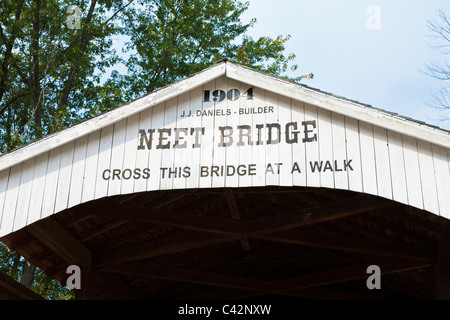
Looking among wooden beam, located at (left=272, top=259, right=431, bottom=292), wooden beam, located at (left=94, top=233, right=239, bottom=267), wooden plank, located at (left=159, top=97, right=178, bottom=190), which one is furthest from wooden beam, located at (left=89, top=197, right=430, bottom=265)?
wooden plank, located at (left=159, top=97, right=178, bottom=190)

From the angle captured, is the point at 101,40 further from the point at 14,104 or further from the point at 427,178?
the point at 427,178

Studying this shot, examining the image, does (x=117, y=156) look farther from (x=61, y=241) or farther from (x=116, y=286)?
(x=116, y=286)

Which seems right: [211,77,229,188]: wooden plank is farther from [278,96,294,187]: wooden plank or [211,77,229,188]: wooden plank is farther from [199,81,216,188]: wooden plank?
[278,96,294,187]: wooden plank

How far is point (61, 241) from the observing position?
29.6ft

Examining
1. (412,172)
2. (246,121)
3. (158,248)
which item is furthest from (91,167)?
(412,172)

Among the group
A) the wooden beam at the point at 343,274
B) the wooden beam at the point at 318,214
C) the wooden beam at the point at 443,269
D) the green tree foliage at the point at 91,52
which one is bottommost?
the wooden beam at the point at 443,269

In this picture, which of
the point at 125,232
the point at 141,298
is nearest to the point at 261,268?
the point at 141,298

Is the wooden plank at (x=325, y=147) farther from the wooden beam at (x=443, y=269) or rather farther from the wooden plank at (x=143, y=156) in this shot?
the wooden beam at (x=443, y=269)

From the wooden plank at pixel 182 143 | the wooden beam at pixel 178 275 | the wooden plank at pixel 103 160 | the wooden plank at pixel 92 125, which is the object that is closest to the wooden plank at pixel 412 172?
the wooden plank at pixel 182 143

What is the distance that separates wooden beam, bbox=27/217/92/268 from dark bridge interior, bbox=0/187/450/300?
17mm

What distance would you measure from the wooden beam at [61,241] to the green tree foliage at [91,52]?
965cm

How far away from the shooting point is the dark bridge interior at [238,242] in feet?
28.0

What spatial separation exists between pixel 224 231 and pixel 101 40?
15.5 metres

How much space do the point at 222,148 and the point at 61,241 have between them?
147 inches
